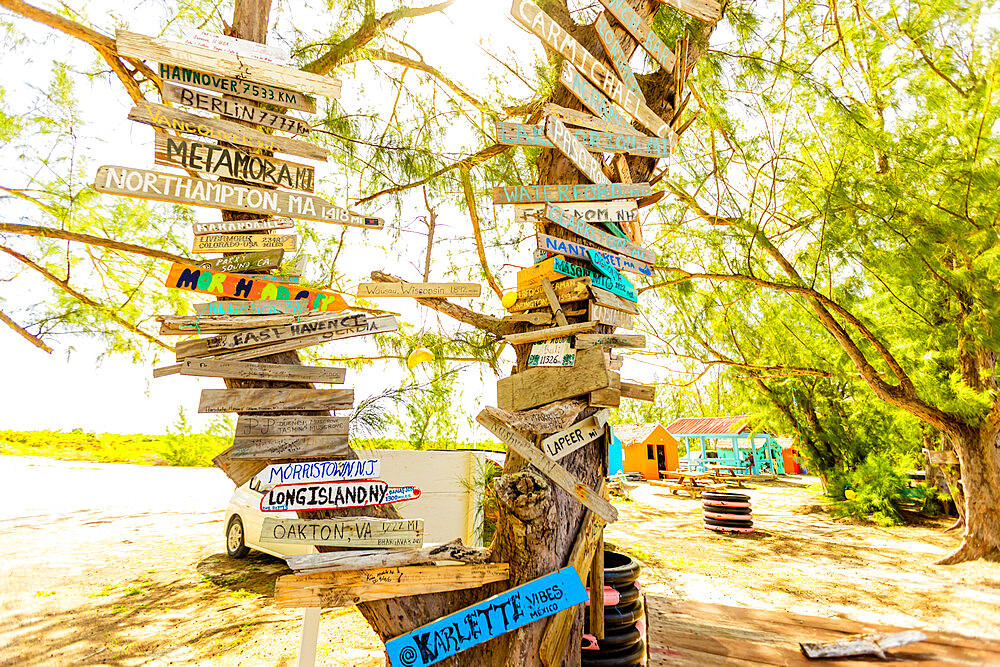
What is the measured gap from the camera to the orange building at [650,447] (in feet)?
70.3

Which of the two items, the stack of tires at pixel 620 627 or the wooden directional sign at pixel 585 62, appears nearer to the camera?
the wooden directional sign at pixel 585 62

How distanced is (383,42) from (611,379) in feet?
7.91

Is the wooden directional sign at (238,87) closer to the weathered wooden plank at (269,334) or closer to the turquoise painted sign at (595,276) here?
the weathered wooden plank at (269,334)

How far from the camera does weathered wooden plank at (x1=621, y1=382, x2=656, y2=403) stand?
257 centimetres

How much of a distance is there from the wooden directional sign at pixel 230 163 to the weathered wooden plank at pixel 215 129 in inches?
1.9

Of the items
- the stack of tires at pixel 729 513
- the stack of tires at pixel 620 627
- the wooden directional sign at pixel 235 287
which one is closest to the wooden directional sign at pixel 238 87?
the wooden directional sign at pixel 235 287

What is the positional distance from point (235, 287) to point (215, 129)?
66 centimetres

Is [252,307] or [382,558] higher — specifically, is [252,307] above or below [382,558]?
above

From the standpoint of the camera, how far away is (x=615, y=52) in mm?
2787

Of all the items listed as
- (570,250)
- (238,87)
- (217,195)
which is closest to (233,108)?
(238,87)

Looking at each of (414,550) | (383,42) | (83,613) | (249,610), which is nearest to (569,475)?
(414,550)

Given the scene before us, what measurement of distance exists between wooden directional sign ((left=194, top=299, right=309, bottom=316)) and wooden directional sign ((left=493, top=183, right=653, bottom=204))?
1056 mm

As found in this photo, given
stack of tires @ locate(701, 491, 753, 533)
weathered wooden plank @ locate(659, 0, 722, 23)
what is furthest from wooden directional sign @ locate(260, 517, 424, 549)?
stack of tires @ locate(701, 491, 753, 533)

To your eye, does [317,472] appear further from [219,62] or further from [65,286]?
[65,286]
